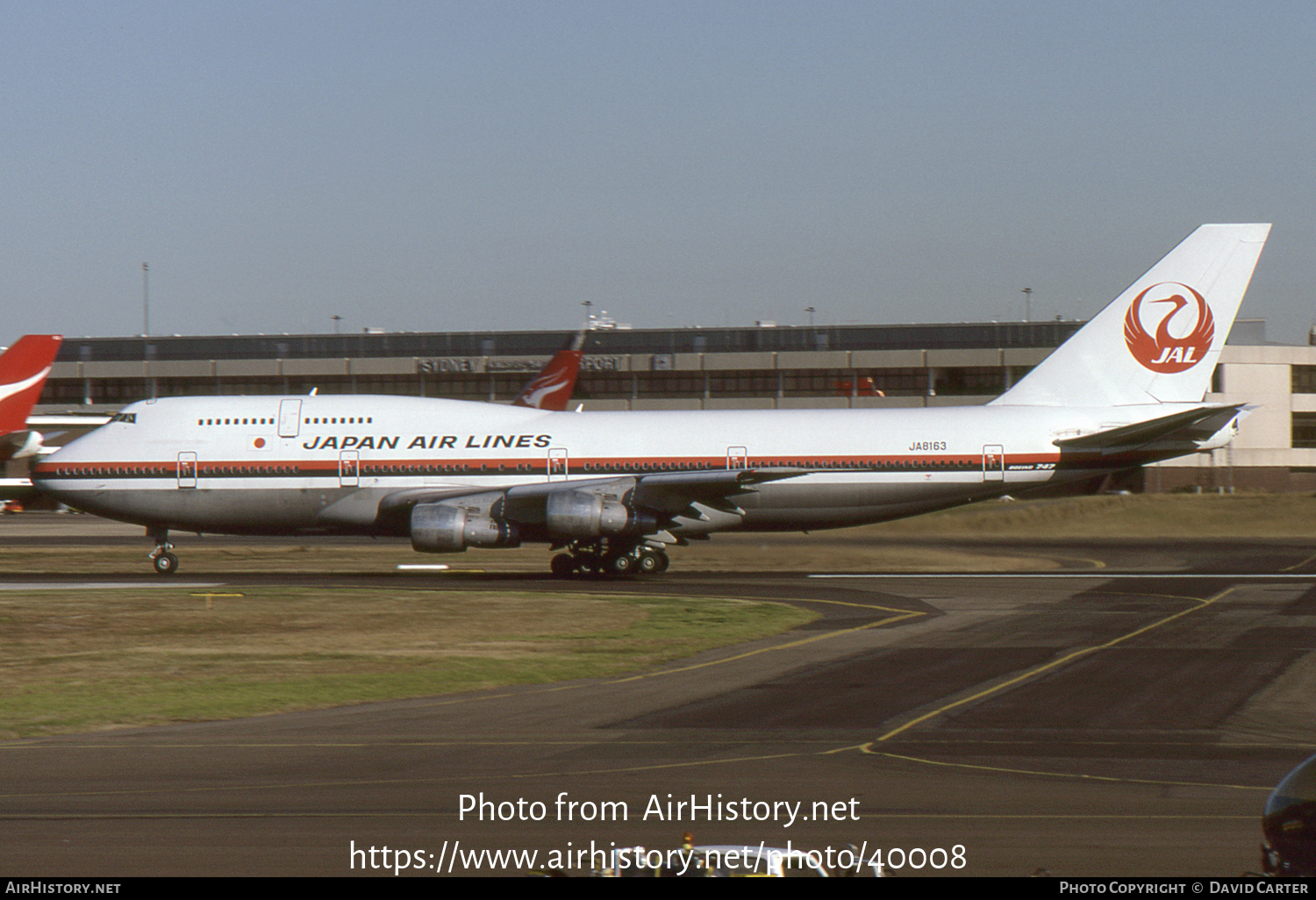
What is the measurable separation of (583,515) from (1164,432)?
15861mm

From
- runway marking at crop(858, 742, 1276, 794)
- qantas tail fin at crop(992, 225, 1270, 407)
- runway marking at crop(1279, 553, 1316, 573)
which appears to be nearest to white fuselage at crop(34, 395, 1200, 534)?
qantas tail fin at crop(992, 225, 1270, 407)

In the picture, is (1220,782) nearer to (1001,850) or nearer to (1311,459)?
(1001,850)

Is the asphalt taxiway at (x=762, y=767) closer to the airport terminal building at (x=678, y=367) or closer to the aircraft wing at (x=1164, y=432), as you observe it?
the aircraft wing at (x=1164, y=432)

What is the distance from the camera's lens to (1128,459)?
35.3m

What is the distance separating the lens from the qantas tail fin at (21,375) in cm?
3503

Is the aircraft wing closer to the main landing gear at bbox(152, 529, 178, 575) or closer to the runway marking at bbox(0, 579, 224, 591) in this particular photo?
the runway marking at bbox(0, 579, 224, 591)

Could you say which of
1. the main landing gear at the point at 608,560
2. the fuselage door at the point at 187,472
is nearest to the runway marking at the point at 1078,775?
the main landing gear at the point at 608,560

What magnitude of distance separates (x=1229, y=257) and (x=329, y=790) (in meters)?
33.4

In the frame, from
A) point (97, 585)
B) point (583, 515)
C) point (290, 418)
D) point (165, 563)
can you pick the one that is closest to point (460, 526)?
point (583, 515)

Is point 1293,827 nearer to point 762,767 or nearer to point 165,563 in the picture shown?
point 762,767

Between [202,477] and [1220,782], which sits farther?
[202,477]

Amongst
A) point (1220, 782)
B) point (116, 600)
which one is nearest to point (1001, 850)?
point (1220, 782)

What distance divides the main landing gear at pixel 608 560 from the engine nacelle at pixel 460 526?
6.82 ft

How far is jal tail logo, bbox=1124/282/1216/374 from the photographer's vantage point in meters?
36.8
